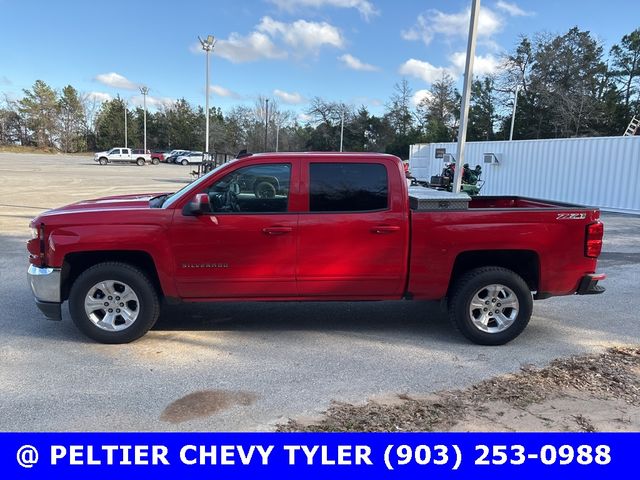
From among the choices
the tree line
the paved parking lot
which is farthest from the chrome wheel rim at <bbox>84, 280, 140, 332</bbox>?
the tree line

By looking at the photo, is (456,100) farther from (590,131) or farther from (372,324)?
(372,324)

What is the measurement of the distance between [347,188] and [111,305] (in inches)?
99.5

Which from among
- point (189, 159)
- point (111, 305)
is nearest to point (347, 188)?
point (111, 305)

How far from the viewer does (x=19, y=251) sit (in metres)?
9.20

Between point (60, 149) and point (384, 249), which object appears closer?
point (384, 249)

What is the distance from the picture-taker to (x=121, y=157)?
189 feet

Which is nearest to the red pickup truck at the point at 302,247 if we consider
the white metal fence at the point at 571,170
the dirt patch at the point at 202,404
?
the dirt patch at the point at 202,404

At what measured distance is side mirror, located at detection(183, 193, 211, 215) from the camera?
15.0 feet

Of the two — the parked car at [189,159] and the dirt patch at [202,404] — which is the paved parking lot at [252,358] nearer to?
the dirt patch at [202,404]

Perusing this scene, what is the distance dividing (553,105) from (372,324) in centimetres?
5651

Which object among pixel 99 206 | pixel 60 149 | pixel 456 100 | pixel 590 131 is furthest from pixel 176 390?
pixel 60 149

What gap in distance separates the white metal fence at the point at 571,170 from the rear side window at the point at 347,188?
15.0 meters

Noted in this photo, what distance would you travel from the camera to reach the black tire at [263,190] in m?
4.85

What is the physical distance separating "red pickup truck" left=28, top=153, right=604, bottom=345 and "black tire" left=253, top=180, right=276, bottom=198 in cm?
1
